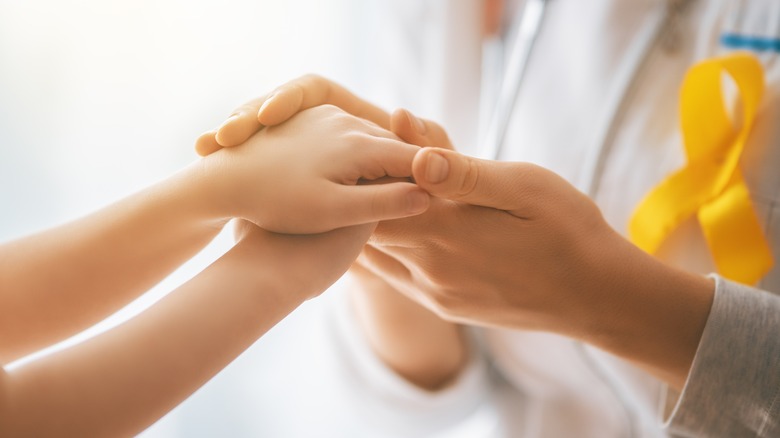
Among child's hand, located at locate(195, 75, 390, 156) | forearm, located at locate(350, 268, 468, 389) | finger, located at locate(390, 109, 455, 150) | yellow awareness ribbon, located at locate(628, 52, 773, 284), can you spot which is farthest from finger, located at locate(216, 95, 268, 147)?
yellow awareness ribbon, located at locate(628, 52, 773, 284)

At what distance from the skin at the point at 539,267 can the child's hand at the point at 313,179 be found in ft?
0.07

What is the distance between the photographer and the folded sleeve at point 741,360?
19.1 inches

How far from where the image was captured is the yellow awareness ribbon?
1.83 ft

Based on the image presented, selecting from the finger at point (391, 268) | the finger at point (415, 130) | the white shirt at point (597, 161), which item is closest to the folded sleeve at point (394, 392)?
the white shirt at point (597, 161)

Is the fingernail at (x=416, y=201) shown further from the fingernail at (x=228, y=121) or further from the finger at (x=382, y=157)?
the fingernail at (x=228, y=121)

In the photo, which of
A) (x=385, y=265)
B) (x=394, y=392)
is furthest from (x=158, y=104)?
(x=394, y=392)

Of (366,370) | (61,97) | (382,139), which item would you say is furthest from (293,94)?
(366,370)

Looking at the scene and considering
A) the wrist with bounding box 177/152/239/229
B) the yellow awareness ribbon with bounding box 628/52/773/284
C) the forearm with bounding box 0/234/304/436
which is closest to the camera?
the forearm with bounding box 0/234/304/436

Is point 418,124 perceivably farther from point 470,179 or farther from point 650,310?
point 650,310

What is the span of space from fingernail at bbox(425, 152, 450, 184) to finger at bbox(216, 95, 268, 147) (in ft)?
0.48

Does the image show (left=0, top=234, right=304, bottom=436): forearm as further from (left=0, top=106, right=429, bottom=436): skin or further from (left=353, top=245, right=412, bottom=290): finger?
(left=353, top=245, right=412, bottom=290): finger

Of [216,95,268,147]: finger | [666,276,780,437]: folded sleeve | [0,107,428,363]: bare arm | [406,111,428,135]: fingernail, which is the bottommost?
[666,276,780,437]: folded sleeve

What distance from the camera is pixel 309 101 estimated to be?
1.72ft

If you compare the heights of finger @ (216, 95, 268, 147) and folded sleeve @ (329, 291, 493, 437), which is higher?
finger @ (216, 95, 268, 147)
